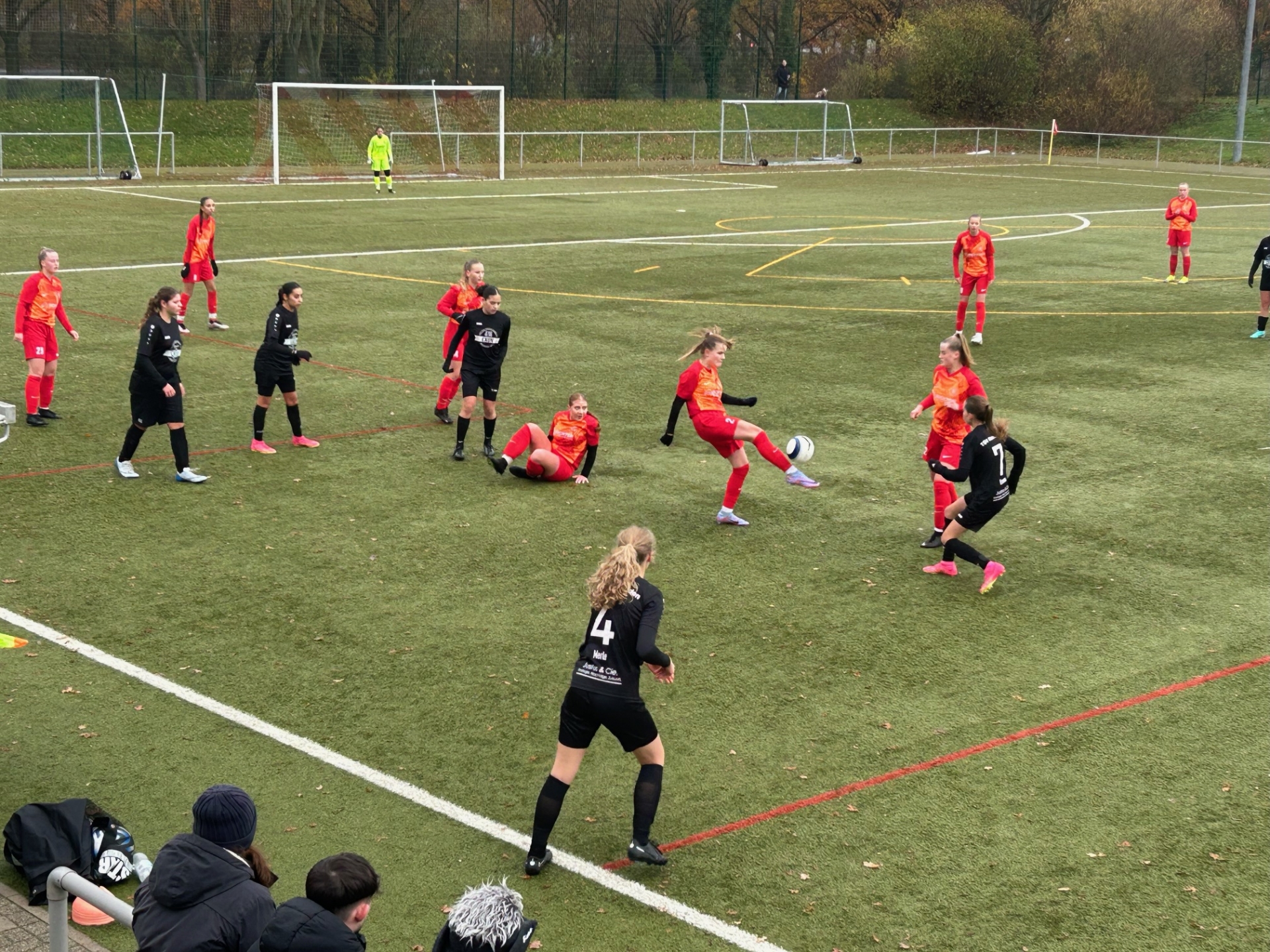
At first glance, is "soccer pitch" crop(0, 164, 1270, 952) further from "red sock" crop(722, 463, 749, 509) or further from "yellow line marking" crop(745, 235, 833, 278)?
"yellow line marking" crop(745, 235, 833, 278)

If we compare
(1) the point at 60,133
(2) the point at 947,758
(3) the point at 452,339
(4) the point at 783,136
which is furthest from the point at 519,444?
(4) the point at 783,136

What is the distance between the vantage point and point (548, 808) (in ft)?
24.6

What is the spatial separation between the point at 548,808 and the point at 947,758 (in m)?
2.91

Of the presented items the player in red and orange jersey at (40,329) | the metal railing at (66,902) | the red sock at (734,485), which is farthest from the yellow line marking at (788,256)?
the metal railing at (66,902)

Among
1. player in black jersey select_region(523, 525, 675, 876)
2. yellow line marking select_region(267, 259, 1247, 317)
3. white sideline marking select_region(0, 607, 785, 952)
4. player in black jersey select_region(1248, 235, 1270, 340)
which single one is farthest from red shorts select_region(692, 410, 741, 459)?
Answer: player in black jersey select_region(1248, 235, 1270, 340)

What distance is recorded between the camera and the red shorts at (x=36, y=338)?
1628cm

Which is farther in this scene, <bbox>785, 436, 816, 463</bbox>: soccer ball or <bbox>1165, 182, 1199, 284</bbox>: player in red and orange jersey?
<bbox>1165, 182, 1199, 284</bbox>: player in red and orange jersey

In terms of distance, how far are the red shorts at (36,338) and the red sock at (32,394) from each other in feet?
0.87

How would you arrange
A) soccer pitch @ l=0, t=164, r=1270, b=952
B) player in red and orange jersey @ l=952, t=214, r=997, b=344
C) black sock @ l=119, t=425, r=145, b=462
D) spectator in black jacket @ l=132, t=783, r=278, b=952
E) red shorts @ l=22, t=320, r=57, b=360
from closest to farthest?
1. spectator in black jacket @ l=132, t=783, r=278, b=952
2. soccer pitch @ l=0, t=164, r=1270, b=952
3. black sock @ l=119, t=425, r=145, b=462
4. red shorts @ l=22, t=320, r=57, b=360
5. player in red and orange jersey @ l=952, t=214, r=997, b=344

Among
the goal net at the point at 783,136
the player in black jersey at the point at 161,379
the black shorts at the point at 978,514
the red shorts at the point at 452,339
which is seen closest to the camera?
the black shorts at the point at 978,514

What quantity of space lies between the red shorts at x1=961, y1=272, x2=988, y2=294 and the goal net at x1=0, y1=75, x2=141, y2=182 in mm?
31294

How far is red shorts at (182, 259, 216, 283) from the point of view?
2225 centimetres

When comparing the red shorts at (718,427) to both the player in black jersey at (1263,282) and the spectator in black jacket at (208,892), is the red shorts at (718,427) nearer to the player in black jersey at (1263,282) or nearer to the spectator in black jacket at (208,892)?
the spectator in black jacket at (208,892)

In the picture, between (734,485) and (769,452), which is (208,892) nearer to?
(734,485)
